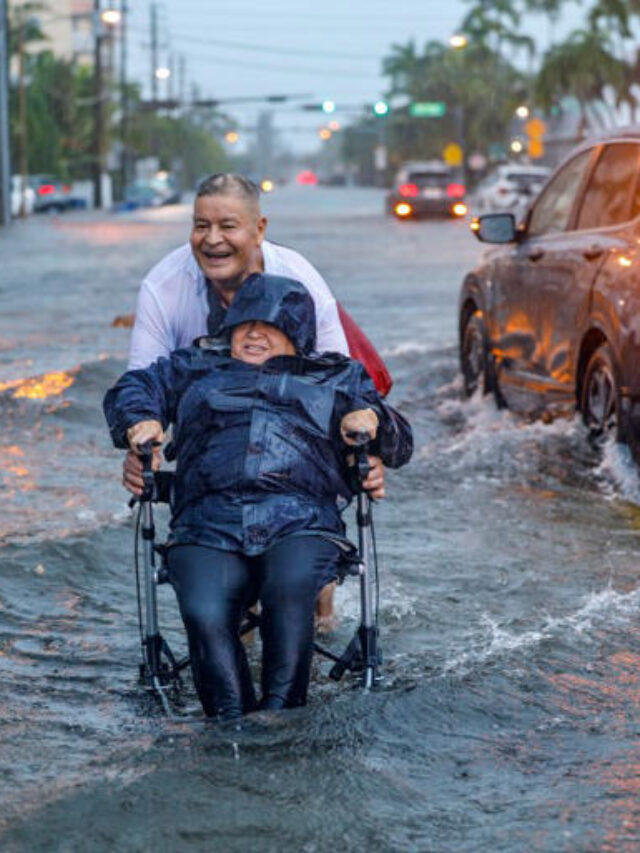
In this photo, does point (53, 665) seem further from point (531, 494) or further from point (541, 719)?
point (531, 494)

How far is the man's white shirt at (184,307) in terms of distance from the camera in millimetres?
6008

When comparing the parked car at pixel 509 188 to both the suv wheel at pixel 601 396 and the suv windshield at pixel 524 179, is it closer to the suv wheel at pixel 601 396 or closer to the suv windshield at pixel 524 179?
the suv windshield at pixel 524 179

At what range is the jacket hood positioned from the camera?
5504mm

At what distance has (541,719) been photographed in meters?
5.73

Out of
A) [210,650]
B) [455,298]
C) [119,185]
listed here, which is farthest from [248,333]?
[119,185]

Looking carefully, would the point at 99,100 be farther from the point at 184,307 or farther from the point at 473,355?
the point at 184,307

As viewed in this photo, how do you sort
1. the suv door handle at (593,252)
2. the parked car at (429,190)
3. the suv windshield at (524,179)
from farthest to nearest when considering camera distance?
the suv windshield at (524,179) < the parked car at (429,190) < the suv door handle at (593,252)

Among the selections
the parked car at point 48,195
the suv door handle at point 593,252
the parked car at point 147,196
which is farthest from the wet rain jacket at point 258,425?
the parked car at point 147,196

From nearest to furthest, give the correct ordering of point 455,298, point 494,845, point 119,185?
1. point 494,845
2. point 455,298
3. point 119,185

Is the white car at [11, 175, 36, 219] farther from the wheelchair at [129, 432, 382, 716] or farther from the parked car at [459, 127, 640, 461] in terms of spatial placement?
the wheelchair at [129, 432, 382, 716]

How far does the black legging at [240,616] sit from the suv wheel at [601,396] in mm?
4261

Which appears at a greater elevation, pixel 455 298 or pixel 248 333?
pixel 248 333

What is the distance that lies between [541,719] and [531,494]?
399 cm

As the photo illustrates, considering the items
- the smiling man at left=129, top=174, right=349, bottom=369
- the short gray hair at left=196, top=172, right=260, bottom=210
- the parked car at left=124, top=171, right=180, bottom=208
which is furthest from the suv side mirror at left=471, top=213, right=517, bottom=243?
the parked car at left=124, top=171, right=180, bottom=208
